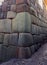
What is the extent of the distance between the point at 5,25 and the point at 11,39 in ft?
1.50

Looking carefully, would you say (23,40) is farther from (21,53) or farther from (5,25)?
(5,25)

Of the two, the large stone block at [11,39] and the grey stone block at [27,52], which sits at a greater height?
the large stone block at [11,39]

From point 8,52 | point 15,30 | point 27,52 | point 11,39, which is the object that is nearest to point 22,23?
point 15,30

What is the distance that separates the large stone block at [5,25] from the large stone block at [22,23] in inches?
6.7

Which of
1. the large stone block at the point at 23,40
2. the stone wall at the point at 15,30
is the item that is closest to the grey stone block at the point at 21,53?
the stone wall at the point at 15,30

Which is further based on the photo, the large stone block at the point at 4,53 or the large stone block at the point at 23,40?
the large stone block at the point at 4,53

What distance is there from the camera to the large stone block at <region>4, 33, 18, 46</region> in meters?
3.14

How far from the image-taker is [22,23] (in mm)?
3090

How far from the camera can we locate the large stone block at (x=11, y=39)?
123 inches

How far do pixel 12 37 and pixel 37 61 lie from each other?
2.90ft

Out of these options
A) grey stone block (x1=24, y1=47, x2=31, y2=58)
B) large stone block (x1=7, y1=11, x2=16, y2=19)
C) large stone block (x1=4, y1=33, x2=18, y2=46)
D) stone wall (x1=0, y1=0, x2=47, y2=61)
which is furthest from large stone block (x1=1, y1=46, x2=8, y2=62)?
large stone block (x1=7, y1=11, x2=16, y2=19)

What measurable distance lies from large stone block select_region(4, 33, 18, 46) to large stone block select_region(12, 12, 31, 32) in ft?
0.52

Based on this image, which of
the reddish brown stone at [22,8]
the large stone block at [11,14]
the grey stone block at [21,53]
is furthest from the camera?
the large stone block at [11,14]

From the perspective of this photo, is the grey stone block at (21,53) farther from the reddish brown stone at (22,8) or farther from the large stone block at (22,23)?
the reddish brown stone at (22,8)
